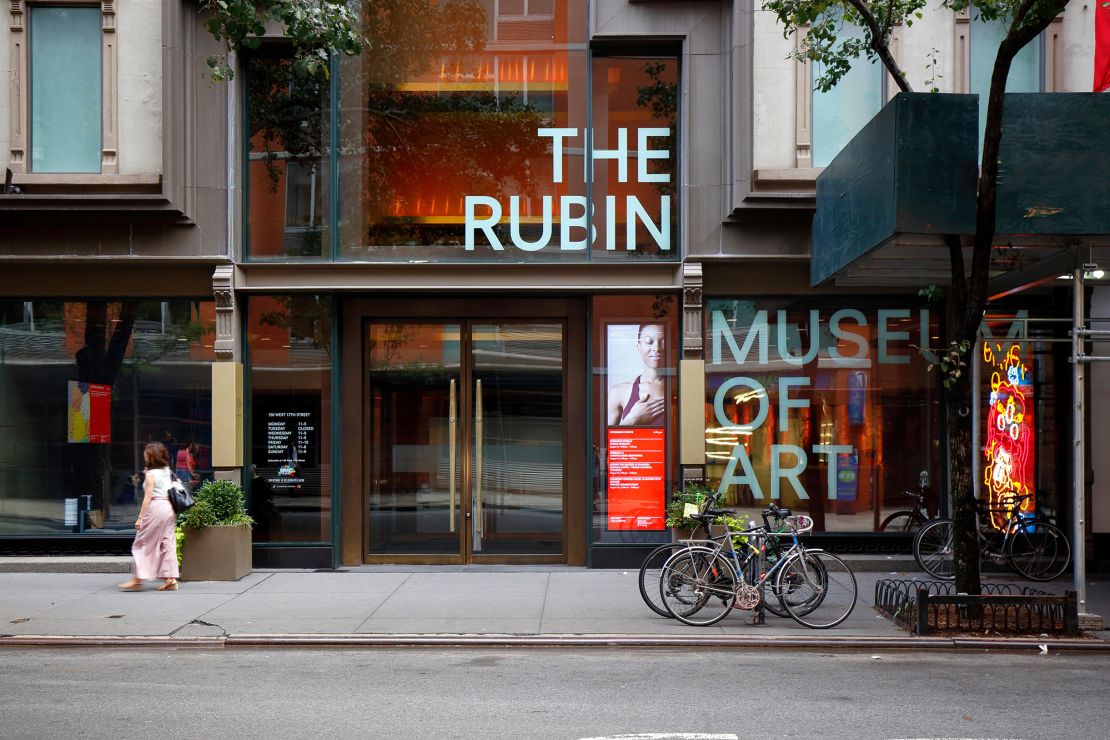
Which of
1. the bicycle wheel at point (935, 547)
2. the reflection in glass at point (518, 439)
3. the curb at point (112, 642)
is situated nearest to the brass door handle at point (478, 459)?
the reflection in glass at point (518, 439)

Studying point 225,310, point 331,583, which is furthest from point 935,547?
point 225,310

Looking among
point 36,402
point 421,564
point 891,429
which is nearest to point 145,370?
point 36,402

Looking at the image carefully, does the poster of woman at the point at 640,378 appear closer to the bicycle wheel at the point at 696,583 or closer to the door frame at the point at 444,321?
the door frame at the point at 444,321

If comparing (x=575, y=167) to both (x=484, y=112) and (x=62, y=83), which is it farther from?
(x=62, y=83)

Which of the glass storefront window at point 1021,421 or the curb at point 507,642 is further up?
the glass storefront window at point 1021,421

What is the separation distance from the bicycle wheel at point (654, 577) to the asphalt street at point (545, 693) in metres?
1.18

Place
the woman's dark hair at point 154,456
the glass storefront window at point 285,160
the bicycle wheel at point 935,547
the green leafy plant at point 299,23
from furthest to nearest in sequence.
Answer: the glass storefront window at point 285,160
the bicycle wheel at point 935,547
the woman's dark hair at point 154,456
the green leafy plant at point 299,23

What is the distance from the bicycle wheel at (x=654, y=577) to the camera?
10.8 m

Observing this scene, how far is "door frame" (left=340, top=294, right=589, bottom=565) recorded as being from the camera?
14477 millimetres

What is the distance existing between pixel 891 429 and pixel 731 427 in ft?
7.26

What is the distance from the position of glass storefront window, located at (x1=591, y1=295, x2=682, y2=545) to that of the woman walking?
545cm

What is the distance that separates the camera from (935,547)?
13.8 metres

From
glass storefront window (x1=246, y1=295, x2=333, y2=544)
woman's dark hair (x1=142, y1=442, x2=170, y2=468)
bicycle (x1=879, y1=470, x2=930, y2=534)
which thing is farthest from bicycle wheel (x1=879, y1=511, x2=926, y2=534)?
woman's dark hair (x1=142, y1=442, x2=170, y2=468)

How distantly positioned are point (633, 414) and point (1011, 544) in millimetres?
5237
